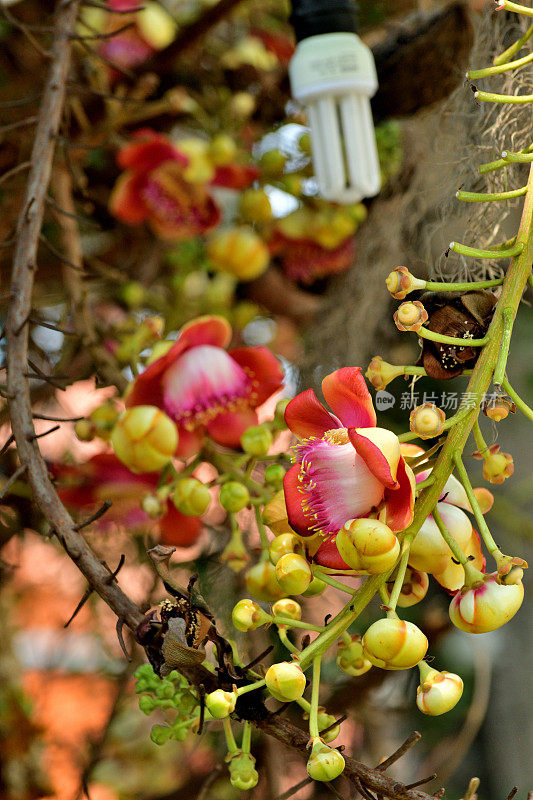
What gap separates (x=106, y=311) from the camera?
67 centimetres

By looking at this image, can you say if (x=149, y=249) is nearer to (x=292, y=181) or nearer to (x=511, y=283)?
(x=292, y=181)

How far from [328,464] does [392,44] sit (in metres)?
0.39

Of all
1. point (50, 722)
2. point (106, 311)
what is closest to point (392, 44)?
point (106, 311)

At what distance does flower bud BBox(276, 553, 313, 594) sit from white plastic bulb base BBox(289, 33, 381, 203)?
0.25 metres

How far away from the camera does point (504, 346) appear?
0.22 m

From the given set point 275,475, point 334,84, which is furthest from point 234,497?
point 334,84

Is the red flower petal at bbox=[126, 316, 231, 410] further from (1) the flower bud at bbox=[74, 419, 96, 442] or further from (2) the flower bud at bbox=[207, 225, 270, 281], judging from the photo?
(2) the flower bud at bbox=[207, 225, 270, 281]

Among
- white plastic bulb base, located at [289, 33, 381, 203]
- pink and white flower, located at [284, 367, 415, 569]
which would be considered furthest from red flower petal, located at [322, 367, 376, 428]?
white plastic bulb base, located at [289, 33, 381, 203]

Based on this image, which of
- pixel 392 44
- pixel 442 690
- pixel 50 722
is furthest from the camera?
pixel 50 722

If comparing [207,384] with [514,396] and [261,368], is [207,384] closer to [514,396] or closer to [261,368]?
[261,368]

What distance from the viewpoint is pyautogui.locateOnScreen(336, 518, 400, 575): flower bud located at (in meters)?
0.19

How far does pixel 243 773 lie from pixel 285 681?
0.05m

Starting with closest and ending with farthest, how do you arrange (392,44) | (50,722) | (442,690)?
(442,690) → (392,44) → (50,722)

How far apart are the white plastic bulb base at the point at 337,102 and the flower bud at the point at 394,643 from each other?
0.28 metres
